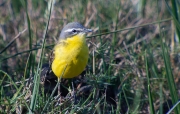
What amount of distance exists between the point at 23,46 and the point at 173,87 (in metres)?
2.68

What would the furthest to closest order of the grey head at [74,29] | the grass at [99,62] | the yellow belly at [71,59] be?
the grey head at [74,29], the yellow belly at [71,59], the grass at [99,62]

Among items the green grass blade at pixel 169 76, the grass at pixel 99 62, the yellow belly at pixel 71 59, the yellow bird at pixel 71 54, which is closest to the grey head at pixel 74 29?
the yellow bird at pixel 71 54

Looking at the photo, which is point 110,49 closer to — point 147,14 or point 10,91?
point 10,91

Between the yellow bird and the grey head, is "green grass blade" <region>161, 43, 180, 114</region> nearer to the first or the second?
the yellow bird

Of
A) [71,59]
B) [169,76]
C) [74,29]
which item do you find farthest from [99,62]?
[169,76]

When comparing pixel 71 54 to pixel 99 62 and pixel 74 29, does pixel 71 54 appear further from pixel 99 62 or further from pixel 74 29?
pixel 99 62

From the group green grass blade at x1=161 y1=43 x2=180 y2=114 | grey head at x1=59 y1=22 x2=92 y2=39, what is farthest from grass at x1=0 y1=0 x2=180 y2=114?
grey head at x1=59 y1=22 x2=92 y2=39

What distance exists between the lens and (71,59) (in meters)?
4.20

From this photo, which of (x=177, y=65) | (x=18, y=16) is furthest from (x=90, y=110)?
(x=18, y=16)

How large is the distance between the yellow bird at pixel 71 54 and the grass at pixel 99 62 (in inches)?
6.5

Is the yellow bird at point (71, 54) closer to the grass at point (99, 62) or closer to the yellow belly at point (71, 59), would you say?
the yellow belly at point (71, 59)

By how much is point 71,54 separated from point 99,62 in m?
0.67

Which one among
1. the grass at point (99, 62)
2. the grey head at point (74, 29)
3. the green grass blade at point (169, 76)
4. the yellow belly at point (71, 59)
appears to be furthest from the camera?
the grey head at point (74, 29)

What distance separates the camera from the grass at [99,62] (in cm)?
357
